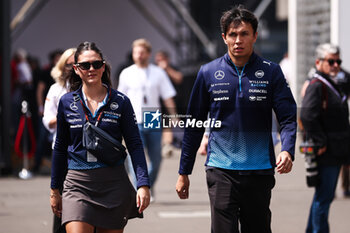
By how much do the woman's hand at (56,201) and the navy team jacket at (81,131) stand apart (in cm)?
6

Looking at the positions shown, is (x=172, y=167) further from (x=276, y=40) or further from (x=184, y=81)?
(x=276, y=40)

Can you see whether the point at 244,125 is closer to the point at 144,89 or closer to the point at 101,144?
the point at 101,144

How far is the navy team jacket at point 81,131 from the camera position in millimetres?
4566

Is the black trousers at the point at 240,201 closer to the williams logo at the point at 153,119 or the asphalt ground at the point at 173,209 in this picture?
the williams logo at the point at 153,119

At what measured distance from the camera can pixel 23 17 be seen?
19156 millimetres

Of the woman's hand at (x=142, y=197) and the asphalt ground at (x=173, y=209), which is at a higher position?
the woman's hand at (x=142, y=197)

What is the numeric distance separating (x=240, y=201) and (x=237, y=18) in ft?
3.70

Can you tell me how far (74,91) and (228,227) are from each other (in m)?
1.30

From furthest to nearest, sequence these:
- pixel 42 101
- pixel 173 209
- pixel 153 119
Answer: pixel 42 101
pixel 173 209
pixel 153 119

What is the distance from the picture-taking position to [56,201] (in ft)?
15.6

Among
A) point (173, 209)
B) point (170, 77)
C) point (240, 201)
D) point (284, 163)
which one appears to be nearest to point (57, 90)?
point (240, 201)

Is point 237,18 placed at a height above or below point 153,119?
above

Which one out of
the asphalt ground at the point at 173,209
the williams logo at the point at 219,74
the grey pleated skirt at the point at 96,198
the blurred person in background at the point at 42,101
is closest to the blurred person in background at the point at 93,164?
the grey pleated skirt at the point at 96,198

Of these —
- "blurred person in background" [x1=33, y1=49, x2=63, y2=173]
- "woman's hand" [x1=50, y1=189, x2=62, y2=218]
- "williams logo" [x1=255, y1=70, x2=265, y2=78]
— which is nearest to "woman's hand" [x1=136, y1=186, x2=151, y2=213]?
"woman's hand" [x1=50, y1=189, x2=62, y2=218]
